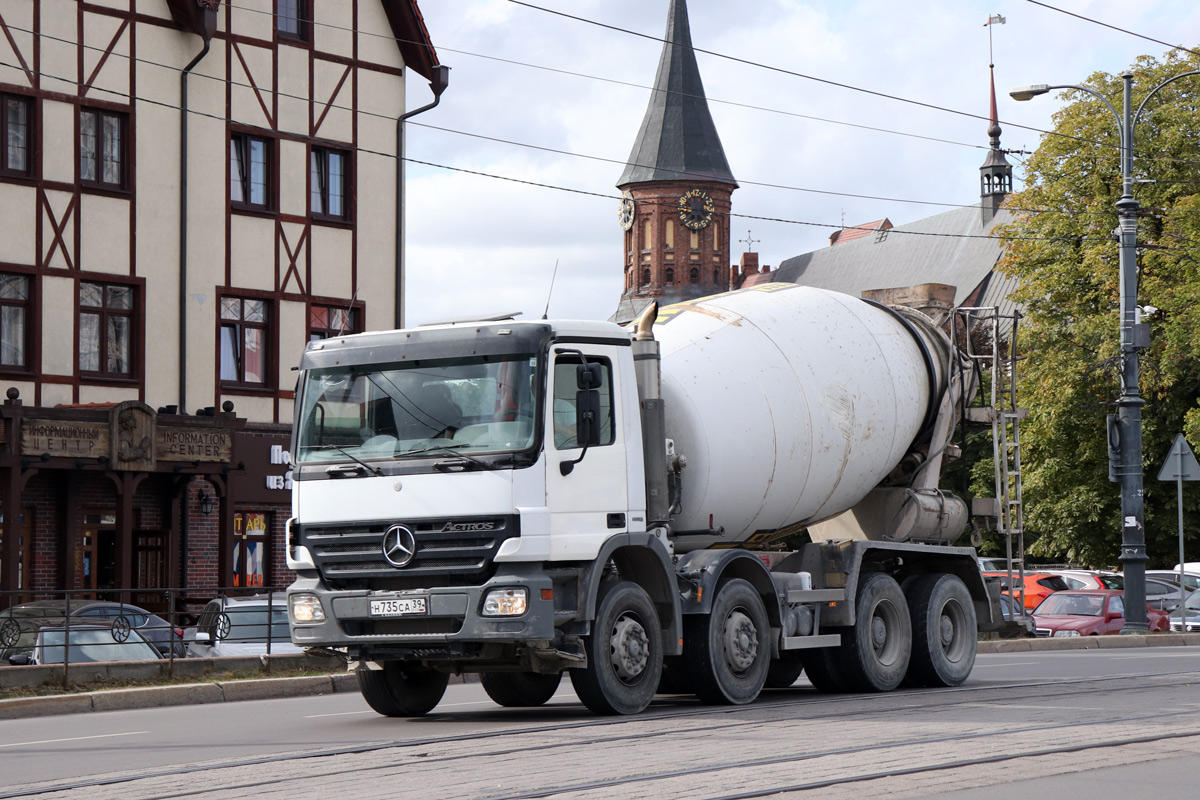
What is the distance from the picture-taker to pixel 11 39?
93.9ft

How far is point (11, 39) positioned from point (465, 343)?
19334 millimetres

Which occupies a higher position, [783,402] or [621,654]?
[783,402]

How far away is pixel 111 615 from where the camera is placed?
20859mm

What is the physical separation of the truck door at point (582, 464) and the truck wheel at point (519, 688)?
2479 millimetres

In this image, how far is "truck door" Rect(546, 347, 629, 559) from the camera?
12.2 metres

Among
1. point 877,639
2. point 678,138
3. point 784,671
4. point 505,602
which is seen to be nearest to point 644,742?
point 505,602

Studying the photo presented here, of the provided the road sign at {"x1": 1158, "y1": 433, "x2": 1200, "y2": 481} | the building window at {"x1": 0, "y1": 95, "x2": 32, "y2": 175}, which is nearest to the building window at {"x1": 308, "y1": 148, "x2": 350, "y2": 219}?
the building window at {"x1": 0, "y1": 95, "x2": 32, "y2": 175}

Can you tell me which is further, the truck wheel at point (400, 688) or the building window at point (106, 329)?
the building window at point (106, 329)

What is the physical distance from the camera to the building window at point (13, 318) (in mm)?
28734

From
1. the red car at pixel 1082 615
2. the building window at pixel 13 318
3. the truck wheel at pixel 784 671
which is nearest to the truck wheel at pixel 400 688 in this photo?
Result: the truck wheel at pixel 784 671

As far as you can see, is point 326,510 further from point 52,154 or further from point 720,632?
point 52,154

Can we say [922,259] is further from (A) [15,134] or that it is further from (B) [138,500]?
(A) [15,134]

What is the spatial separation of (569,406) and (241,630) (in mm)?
10645

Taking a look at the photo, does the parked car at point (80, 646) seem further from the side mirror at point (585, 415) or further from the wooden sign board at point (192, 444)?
the wooden sign board at point (192, 444)
